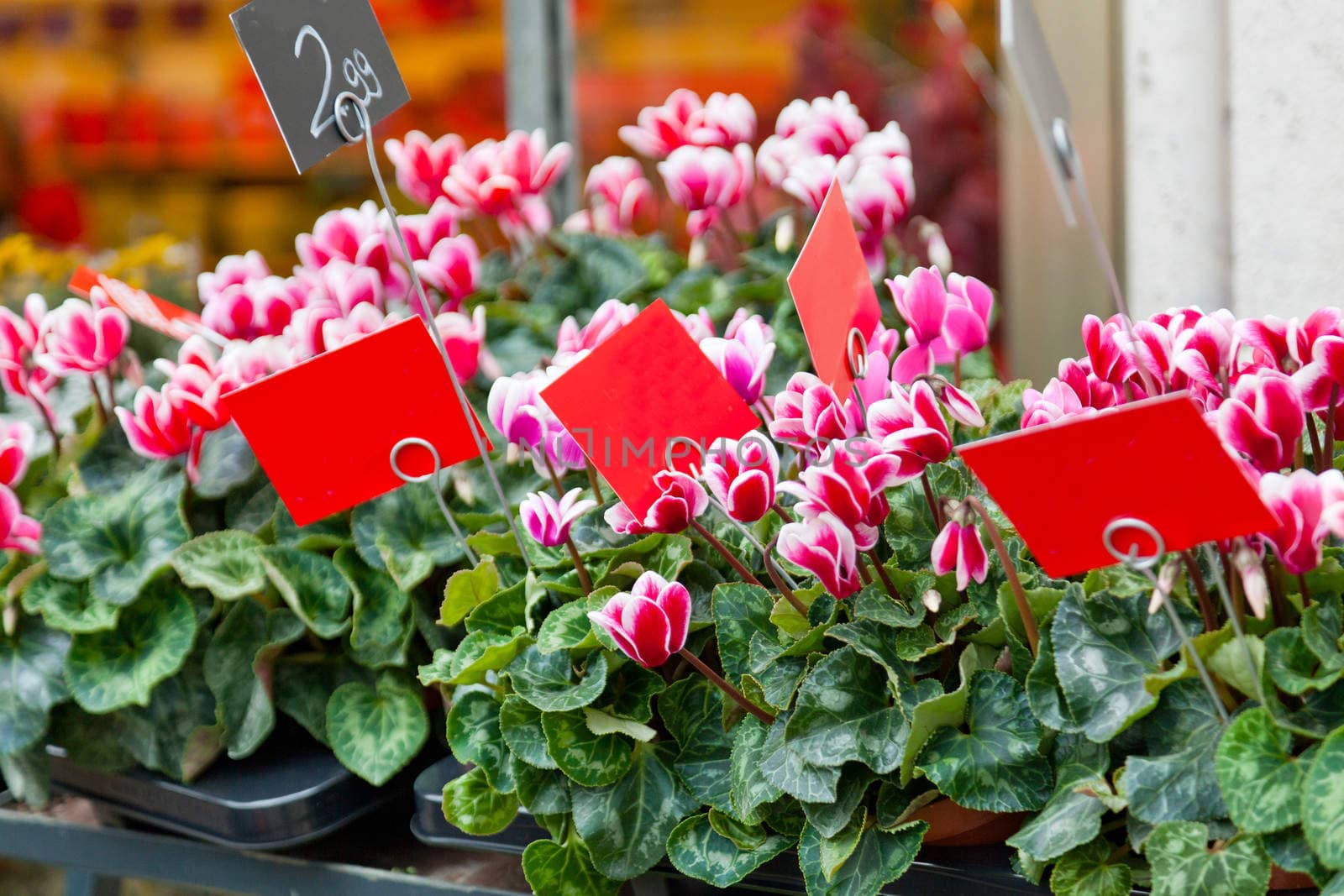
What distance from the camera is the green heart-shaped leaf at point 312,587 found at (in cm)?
105

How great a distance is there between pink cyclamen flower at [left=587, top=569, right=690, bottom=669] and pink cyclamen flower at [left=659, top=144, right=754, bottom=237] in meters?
0.62

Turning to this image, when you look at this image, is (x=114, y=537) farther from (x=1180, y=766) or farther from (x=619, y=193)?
(x=1180, y=766)

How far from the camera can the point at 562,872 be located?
0.86 metres

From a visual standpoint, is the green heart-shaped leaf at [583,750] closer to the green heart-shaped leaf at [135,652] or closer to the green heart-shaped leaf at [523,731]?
the green heart-shaped leaf at [523,731]

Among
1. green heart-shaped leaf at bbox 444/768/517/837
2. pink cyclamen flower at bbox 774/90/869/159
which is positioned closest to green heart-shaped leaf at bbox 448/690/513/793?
green heart-shaped leaf at bbox 444/768/517/837

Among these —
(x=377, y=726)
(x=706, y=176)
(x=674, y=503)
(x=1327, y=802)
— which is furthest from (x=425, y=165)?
(x=1327, y=802)

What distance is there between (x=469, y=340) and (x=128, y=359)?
15.9 inches

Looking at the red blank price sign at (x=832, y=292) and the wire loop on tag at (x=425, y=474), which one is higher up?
the red blank price sign at (x=832, y=292)

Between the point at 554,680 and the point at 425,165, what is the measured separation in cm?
74

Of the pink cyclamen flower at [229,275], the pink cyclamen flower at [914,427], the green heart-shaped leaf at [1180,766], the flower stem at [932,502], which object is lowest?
→ the green heart-shaped leaf at [1180,766]

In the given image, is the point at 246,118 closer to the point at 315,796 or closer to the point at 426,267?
the point at 426,267

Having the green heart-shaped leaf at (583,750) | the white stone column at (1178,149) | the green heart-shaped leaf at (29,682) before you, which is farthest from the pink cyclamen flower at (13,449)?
the white stone column at (1178,149)

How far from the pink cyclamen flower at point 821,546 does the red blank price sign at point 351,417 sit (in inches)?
10.7

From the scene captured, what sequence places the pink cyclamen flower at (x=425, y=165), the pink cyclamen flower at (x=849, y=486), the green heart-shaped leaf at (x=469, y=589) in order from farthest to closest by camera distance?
the pink cyclamen flower at (x=425, y=165)
the green heart-shaped leaf at (x=469, y=589)
the pink cyclamen flower at (x=849, y=486)
